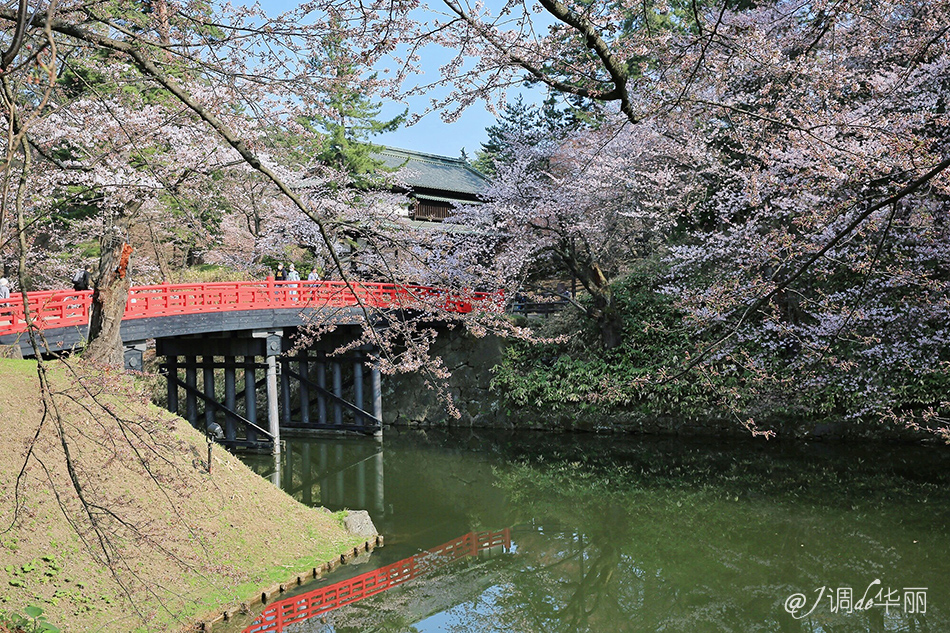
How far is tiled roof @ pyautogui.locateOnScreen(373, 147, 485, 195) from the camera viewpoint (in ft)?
83.2

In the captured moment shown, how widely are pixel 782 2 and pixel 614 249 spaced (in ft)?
23.4

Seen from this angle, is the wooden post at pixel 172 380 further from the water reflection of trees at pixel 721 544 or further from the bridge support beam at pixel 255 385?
the water reflection of trees at pixel 721 544

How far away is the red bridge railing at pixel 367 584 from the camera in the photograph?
20.2ft

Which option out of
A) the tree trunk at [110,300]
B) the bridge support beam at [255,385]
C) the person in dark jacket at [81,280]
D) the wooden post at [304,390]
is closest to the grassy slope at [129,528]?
the tree trunk at [110,300]

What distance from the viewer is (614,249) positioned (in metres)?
19.5

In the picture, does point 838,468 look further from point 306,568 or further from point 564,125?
point 564,125

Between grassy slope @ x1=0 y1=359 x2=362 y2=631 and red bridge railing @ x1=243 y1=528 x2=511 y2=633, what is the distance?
398mm

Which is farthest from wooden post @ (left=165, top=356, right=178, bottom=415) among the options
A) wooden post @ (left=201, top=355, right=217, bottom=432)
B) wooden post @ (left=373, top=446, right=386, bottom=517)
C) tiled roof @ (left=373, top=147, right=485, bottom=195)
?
tiled roof @ (left=373, top=147, right=485, bottom=195)

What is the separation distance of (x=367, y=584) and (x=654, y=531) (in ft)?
12.9

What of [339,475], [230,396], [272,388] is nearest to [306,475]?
[339,475]

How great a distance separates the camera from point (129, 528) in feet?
15.6

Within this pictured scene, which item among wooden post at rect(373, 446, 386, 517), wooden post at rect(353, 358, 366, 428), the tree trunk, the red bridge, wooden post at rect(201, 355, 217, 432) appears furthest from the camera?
wooden post at rect(353, 358, 366, 428)

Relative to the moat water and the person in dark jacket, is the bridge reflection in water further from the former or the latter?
the person in dark jacket

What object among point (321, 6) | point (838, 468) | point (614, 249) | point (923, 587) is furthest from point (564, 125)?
point (321, 6)
